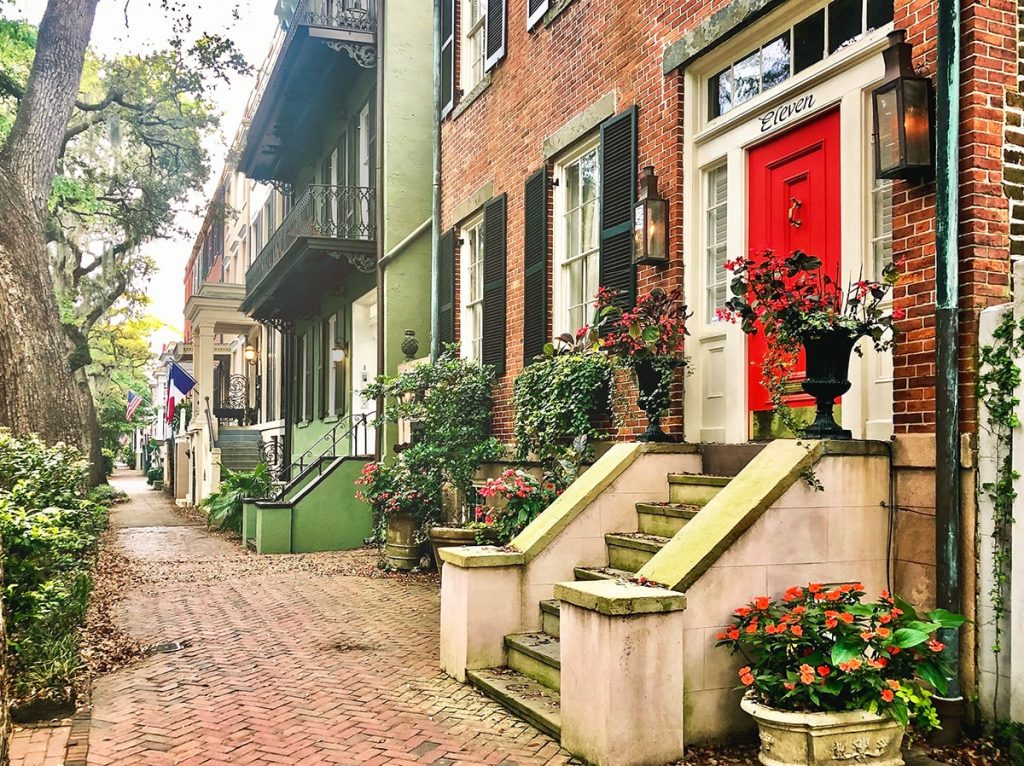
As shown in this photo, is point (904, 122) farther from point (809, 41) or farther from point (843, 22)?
point (809, 41)

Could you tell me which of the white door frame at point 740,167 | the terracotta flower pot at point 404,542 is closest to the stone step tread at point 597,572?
the white door frame at point 740,167

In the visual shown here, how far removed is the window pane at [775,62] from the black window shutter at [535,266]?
9.98ft

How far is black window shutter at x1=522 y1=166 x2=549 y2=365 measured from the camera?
9.14 metres

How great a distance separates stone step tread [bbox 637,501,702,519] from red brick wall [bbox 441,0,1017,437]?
882mm

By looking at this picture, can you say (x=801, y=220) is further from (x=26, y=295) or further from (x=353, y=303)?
(x=353, y=303)

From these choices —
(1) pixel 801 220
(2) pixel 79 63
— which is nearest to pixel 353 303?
(2) pixel 79 63

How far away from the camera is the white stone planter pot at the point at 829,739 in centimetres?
398

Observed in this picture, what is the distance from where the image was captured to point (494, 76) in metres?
10.5

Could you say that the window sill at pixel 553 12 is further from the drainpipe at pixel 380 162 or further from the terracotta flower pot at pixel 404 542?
the terracotta flower pot at pixel 404 542

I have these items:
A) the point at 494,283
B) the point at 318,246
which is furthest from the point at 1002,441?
the point at 318,246

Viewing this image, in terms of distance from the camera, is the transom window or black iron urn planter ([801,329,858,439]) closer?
black iron urn planter ([801,329,858,439])

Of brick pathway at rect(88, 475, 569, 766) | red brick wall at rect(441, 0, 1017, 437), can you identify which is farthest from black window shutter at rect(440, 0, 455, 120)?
brick pathway at rect(88, 475, 569, 766)

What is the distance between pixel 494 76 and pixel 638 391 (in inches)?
191

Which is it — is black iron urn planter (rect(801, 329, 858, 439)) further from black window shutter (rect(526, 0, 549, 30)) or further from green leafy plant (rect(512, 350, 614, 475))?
black window shutter (rect(526, 0, 549, 30))
